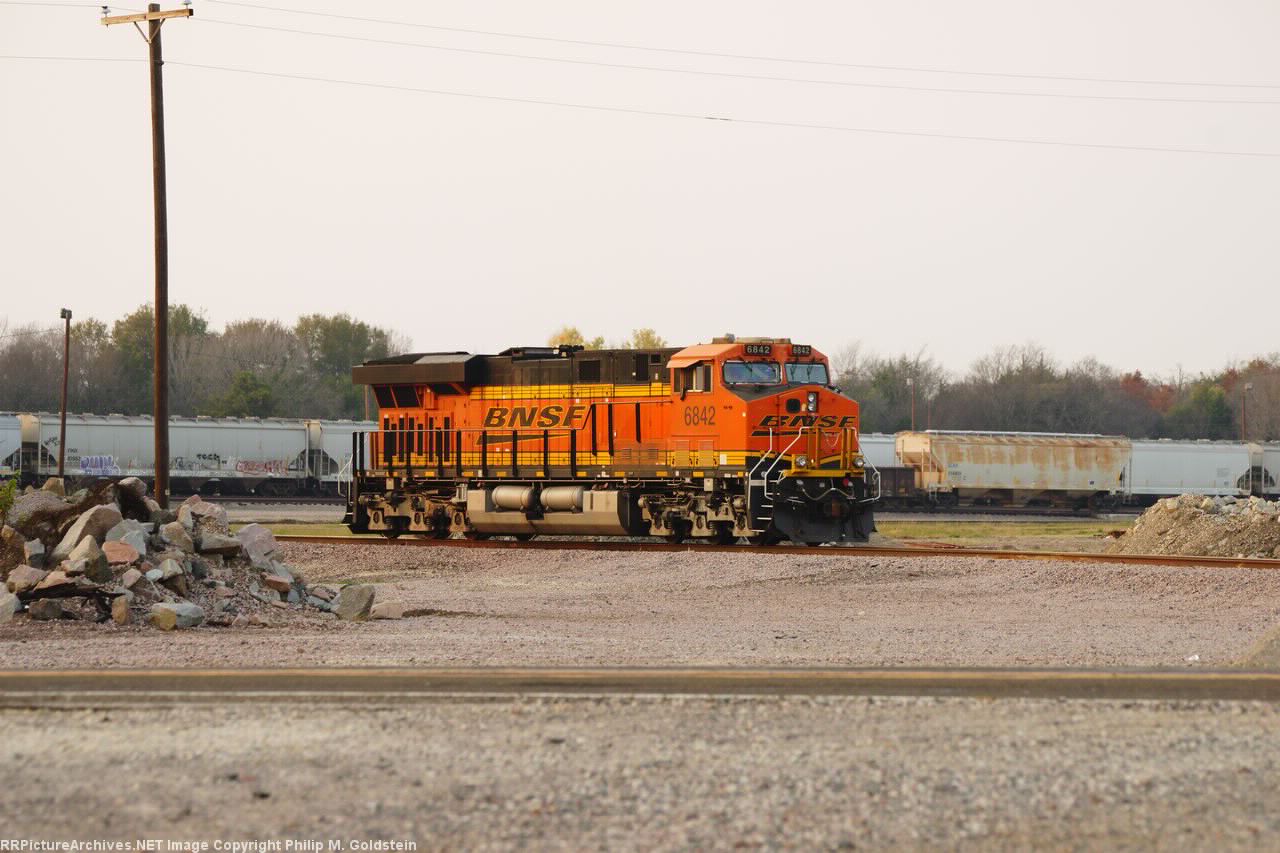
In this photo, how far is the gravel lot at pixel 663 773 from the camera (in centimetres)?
531

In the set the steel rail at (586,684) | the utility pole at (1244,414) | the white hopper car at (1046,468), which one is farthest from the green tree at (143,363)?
the steel rail at (586,684)

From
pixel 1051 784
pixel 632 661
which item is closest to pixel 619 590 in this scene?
pixel 632 661

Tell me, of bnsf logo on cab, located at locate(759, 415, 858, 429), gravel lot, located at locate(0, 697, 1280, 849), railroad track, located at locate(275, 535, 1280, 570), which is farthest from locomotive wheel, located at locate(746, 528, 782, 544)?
gravel lot, located at locate(0, 697, 1280, 849)

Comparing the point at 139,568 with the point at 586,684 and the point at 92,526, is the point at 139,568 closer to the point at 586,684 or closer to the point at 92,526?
the point at 92,526

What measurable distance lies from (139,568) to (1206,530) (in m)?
18.6

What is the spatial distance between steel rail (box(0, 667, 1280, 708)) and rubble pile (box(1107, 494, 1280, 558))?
56.1ft

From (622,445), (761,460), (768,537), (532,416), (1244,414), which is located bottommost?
(768,537)

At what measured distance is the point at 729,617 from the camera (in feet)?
48.5

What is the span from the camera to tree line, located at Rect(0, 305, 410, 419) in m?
95.8

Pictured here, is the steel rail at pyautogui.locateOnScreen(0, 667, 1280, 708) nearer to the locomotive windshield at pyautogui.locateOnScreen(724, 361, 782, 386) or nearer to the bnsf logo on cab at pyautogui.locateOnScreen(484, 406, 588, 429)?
the locomotive windshield at pyautogui.locateOnScreen(724, 361, 782, 386)

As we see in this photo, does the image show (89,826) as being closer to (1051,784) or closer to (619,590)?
(1051,784)

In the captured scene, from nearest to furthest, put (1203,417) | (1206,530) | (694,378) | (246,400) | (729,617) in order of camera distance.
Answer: (729,617)
(694,378)
(1206,530)
(246,400)
(1203,417)

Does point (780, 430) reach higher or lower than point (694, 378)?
lower

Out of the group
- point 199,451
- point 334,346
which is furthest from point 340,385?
point 199,451
